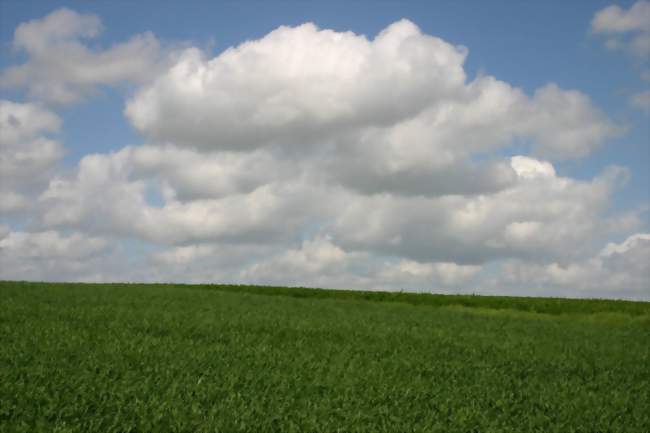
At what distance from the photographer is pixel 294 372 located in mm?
11547

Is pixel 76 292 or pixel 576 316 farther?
pixel 576 316

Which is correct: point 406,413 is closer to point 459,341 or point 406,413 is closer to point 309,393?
point 309,393

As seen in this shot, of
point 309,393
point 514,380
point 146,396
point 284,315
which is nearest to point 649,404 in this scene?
point 514,380

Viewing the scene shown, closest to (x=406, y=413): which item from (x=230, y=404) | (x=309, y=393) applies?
(x=309, y=393)

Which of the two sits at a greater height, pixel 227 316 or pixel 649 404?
pixel 227 316

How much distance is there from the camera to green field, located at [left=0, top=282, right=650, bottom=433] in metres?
8.71

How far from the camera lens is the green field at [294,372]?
8.71m

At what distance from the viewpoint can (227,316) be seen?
1867cm

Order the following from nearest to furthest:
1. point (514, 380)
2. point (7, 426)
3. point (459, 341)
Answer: point (7, 426), point (514, 380), point (459, 341)

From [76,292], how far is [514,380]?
18453 millimetres

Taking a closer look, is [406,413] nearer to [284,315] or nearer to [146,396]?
[146,396]

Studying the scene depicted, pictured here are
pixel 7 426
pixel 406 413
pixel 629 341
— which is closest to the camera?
pixel 7 426

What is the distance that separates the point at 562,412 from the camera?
36.2ft

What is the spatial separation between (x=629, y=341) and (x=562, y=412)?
12531 millimetres
